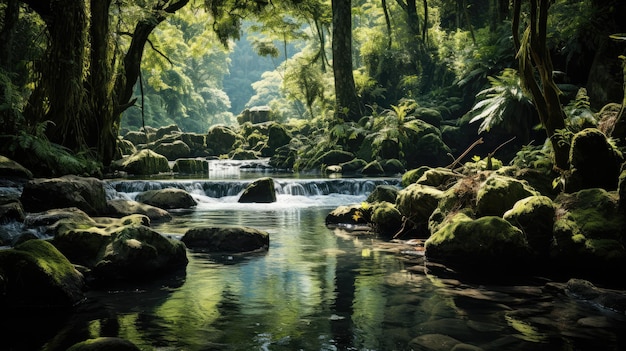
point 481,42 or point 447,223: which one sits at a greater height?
point 481,42

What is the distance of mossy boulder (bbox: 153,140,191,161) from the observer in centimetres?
2986

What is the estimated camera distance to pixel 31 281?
4691mm

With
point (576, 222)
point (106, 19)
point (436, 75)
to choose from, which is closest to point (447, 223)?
point (576, 222)

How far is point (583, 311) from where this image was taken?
183 inches

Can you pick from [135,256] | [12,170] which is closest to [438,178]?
[135,256]

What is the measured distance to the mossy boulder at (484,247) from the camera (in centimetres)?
600

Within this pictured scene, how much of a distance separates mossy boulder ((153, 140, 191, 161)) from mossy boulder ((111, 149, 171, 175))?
408 inches

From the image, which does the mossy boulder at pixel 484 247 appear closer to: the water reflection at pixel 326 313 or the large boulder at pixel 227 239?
the water reflection at pixel 326 313

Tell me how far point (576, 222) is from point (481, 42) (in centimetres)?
1542

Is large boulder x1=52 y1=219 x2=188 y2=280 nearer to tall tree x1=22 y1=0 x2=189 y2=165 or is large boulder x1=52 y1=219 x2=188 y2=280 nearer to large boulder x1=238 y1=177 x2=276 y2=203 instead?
large boulder x1=238 y1=177 x2=276 y2=203

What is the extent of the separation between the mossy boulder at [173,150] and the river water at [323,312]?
23661mm

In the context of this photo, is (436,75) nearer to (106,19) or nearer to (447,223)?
(106,19)

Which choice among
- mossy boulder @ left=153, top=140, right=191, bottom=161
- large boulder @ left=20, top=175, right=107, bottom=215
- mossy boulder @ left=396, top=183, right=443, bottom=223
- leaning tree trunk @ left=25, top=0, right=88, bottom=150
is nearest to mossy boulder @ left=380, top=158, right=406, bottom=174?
mossy boulder @ left=396, top=183, right=443, bottom=223

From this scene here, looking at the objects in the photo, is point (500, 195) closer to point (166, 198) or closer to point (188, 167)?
point (166, 198)
